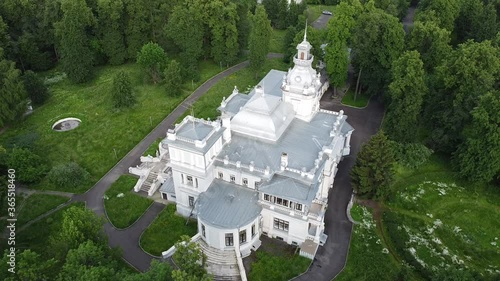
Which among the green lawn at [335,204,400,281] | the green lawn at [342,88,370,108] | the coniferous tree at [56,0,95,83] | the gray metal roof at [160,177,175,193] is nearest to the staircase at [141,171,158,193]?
the gray metal roof at [160,177,175,193]

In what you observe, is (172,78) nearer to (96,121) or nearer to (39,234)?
(96,121)

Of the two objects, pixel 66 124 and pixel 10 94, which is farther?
pixel 66 124

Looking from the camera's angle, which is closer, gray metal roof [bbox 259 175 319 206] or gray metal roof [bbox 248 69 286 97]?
gray metal roof [bbox 259 175 319 206]

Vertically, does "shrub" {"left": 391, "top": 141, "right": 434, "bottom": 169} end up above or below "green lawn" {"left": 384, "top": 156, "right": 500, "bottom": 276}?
above

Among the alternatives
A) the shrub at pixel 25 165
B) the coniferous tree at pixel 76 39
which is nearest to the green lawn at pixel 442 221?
the shrub at pixel 25 165

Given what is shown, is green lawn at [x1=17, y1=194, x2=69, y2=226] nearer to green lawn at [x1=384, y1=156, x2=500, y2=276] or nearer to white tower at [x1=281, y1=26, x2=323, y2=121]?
white tower at [x1=281, y1=26, x2=323, y2=121]

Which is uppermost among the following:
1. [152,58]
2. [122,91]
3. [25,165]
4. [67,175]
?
[152,58]

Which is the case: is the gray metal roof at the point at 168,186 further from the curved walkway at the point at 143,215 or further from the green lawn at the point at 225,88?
the green lawn at the point at 225,88

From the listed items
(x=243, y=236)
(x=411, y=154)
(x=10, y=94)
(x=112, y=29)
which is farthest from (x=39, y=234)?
(x=411, y=154)
